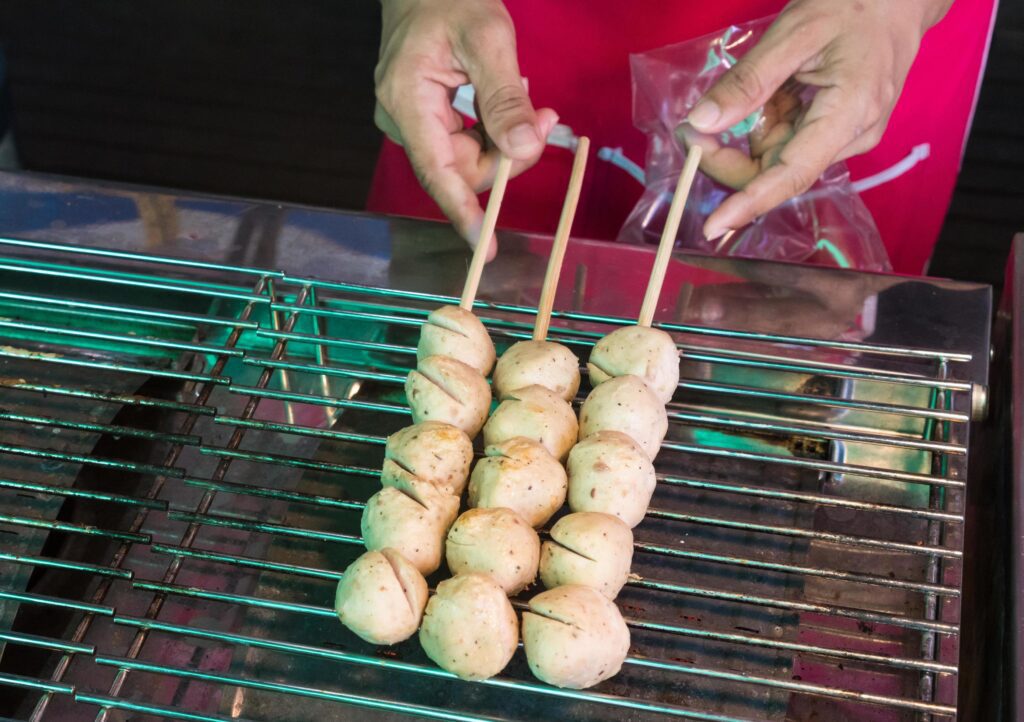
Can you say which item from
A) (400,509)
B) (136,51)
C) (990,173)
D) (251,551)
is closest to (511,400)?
(400,509)

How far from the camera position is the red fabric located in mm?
2537

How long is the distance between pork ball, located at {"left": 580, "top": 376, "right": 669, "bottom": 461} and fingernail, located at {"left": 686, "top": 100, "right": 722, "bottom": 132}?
56 cm

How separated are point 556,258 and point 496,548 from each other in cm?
63

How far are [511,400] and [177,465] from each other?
2.11 ft

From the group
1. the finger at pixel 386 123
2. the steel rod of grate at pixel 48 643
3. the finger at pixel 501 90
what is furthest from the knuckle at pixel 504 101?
the steel rod of grate at pixel 48 643

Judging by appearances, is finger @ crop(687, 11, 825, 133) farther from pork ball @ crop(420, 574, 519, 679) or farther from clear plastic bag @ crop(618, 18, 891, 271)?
pork ball @ crop(420, 574, 519, 679)

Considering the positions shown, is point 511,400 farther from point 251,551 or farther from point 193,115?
point 193,115

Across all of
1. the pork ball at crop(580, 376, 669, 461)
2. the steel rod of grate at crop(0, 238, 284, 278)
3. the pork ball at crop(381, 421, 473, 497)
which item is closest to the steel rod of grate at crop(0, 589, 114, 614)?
the pork ball at crop(381, 421, 473, 497)

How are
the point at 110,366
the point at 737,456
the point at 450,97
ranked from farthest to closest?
the point at 450,97
the point at 110,366
the point at 737,456

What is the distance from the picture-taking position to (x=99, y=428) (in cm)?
164

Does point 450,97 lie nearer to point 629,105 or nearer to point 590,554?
point 629,105

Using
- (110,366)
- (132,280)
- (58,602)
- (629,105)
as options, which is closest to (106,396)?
(110,366)

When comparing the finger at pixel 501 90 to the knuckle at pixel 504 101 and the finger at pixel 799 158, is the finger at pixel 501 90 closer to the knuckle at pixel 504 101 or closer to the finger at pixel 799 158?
the knuckle at pixel 504 101

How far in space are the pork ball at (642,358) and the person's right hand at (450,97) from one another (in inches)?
15.4
